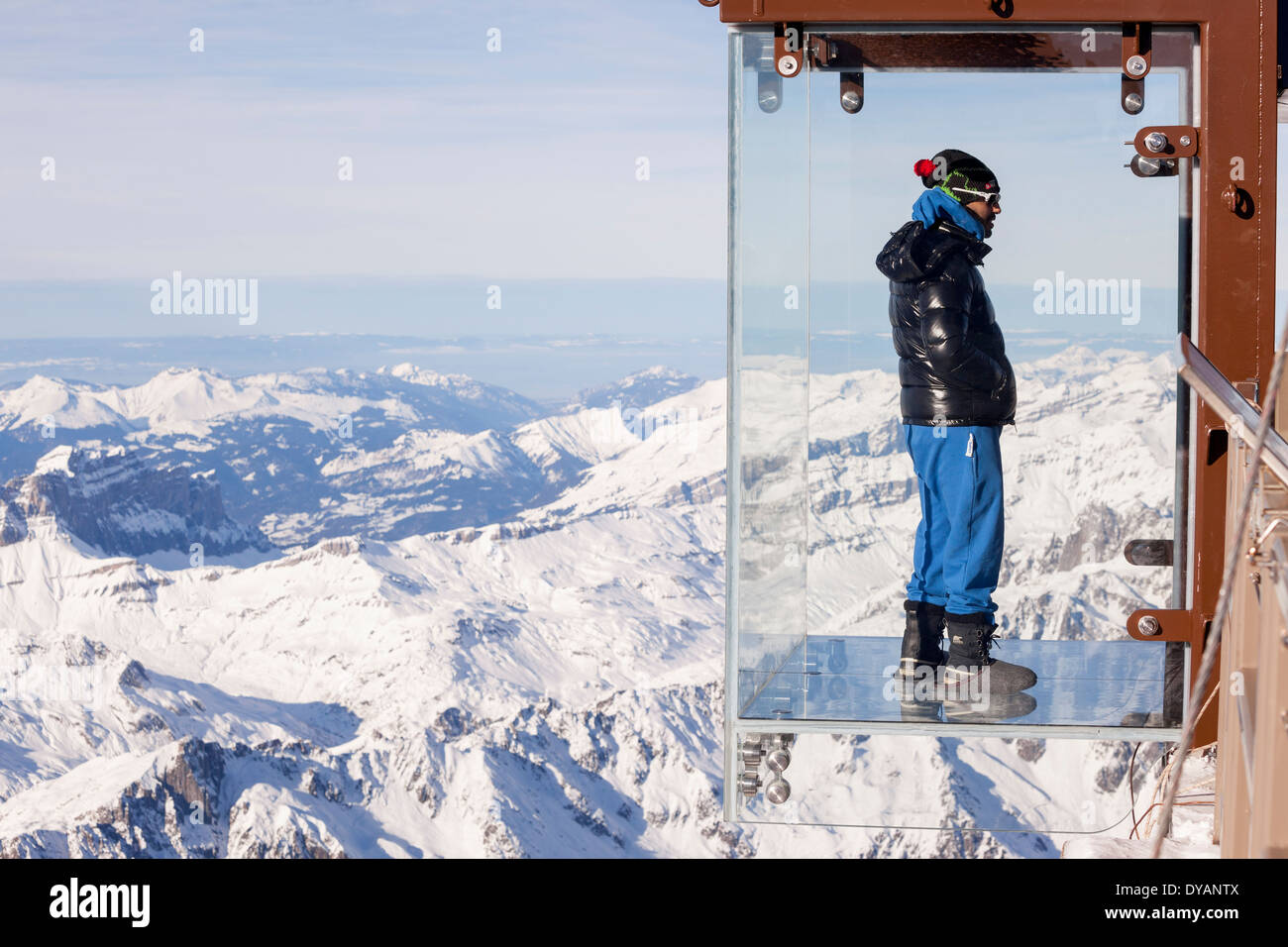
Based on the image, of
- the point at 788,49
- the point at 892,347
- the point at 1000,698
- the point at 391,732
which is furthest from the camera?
the point at 391,732

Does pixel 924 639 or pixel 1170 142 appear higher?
pixel 1170 142

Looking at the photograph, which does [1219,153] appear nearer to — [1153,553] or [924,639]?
[1153,553]

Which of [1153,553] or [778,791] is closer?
[1153,553]

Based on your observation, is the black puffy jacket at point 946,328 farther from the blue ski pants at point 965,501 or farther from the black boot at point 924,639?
the black boot at point 924,639

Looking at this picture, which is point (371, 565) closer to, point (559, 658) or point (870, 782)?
point (559, 658)

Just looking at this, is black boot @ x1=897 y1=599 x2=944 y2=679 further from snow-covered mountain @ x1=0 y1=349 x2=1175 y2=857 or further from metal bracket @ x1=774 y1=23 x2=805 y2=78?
snow-covered mountain @ x1=0 y1=349 x2=1175 y2=857

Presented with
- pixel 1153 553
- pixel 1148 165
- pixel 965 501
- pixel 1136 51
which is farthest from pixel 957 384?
pixel 1136 51

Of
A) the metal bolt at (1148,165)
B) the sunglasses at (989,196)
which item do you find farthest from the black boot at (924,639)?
the metal bolt at (1148,165)

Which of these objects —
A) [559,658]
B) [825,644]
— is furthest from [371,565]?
[825,644]
